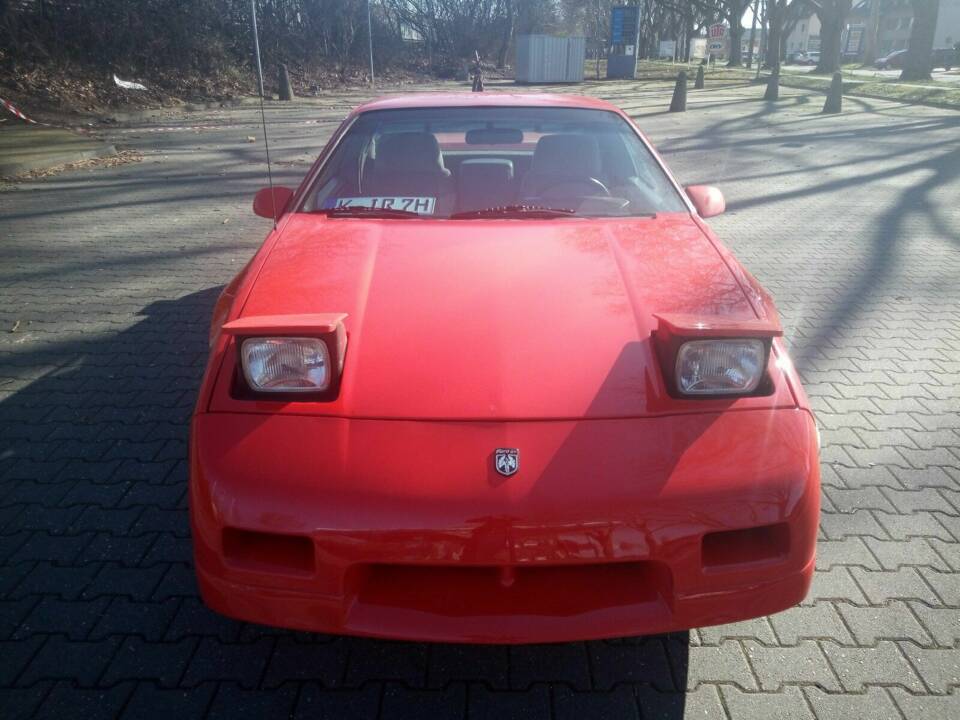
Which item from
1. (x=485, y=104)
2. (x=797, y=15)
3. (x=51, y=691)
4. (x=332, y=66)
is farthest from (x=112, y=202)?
(x=797, y=15)

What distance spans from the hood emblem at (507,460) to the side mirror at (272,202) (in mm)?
2037

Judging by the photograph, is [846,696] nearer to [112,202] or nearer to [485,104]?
[485,104]

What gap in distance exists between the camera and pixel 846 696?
2066 mm

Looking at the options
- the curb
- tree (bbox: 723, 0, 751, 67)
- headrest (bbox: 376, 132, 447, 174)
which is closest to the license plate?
headrest (bbox: 376, 132, 447, 174)

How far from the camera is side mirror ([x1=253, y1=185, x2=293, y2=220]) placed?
3.42m

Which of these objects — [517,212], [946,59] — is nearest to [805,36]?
[946,59]

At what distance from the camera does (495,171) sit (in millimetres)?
3402

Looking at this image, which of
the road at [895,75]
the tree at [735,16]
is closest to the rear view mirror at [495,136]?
the road at [895,75]

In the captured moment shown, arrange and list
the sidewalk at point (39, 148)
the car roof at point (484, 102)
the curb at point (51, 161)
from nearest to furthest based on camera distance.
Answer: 1. the car roof at point (484, 102)
2. the curb at point (51, 161)
3. the sidewalk at point (39, 148)

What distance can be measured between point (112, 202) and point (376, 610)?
28.5ft

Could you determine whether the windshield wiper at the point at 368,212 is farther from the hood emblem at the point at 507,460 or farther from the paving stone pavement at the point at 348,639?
the hood emblem at the point at 507,460

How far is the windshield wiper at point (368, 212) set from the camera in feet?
10.1

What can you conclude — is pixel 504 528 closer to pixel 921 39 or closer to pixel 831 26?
pixel 921 39

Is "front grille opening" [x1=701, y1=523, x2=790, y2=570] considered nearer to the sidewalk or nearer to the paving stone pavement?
the paving stone pavement
